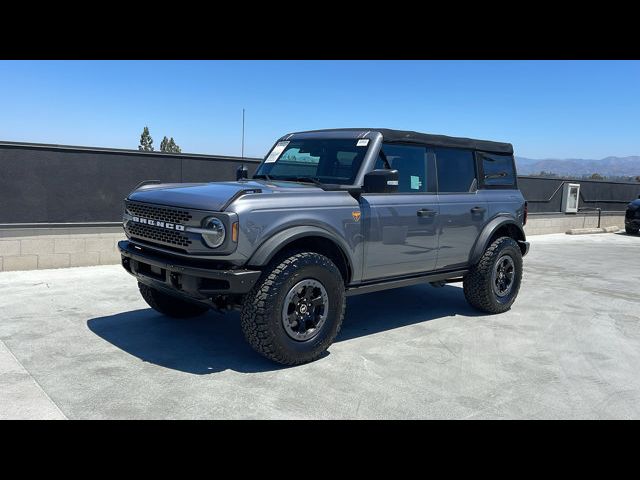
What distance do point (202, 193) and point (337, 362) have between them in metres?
1.81

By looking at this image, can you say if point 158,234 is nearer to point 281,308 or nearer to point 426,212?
point 281,308

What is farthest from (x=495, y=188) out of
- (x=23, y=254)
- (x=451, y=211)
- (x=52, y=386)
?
(x=23, y=254)

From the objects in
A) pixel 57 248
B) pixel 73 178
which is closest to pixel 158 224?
pixel 57 248

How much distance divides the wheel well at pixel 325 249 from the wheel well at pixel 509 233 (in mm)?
2454

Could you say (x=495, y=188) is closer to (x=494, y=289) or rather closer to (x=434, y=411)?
(x=494, y=289)

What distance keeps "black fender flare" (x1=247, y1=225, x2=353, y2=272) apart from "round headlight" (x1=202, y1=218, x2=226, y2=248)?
0.29 meters

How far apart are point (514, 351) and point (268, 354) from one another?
2380mm

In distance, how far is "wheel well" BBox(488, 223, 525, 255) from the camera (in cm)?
655

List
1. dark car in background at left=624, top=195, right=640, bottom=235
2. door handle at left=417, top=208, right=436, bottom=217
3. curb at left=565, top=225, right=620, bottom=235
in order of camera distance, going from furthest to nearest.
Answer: dark car in background at left=624, top=195, right=640, bottom=235
curb at left=565, top=225, right=620, bottom=235
door handle at left=417, top=208, right=436, bottom=217

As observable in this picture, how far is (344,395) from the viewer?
382 centimetres

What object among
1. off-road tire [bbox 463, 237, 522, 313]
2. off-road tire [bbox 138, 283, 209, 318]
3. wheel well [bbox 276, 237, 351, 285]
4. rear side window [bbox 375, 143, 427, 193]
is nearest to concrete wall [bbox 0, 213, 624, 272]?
off-road tire [bbox 138, 283, 209, 318]

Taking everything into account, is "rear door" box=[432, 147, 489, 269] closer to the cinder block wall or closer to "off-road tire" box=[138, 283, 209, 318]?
"off-road tire" box=[138, 283, 209, 318]

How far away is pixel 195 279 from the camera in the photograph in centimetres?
Result: 404

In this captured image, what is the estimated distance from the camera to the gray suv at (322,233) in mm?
4090
